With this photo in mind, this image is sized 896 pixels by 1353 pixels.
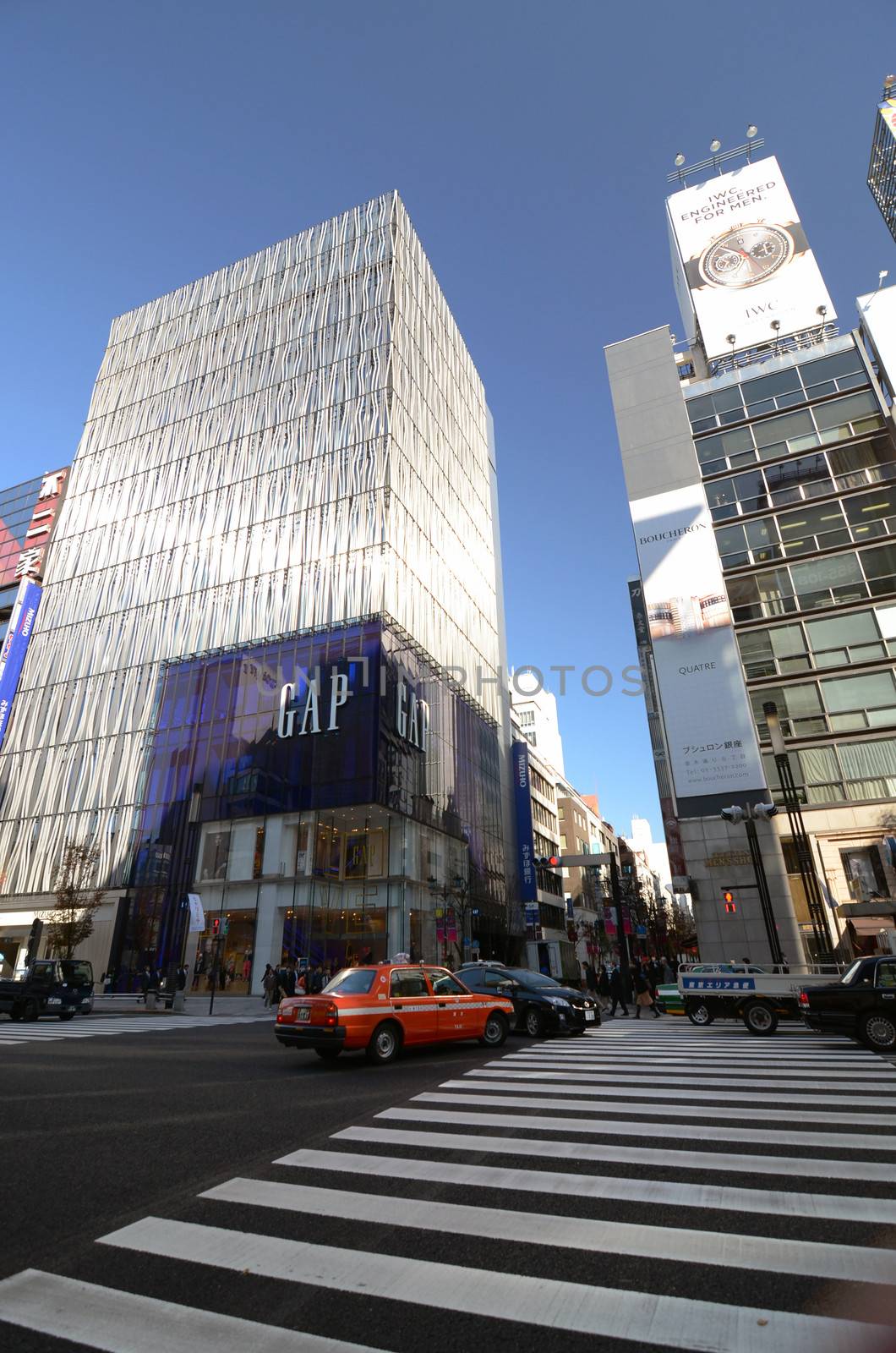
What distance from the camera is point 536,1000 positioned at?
14.9 metres

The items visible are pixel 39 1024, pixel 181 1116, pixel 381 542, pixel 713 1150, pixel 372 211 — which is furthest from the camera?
pixel 372 211

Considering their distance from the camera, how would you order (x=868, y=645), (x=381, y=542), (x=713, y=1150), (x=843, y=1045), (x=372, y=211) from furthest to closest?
(x=372, y=211) → (x=381, y=542) → (x=868, y=645) → (x=843, y=1045) → (x=713, y=1150)

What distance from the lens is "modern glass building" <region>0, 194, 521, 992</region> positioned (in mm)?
35562

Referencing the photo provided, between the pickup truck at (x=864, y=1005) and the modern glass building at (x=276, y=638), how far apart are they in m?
23.8

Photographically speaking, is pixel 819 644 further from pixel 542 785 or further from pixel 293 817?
pixel 542 785

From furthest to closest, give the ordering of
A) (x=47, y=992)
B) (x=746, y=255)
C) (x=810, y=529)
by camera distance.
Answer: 1. (x=746, y=255)
2. (x=810, y=529)
3. (x=47, y=992)

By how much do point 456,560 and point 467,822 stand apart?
2080 cm

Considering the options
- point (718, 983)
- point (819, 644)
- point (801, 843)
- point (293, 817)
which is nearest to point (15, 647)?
point (293, 817)

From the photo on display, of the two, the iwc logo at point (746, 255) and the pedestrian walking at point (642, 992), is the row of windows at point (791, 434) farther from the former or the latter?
the pedestrian walking at point (642, 992)

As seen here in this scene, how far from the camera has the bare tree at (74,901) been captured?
33188mm

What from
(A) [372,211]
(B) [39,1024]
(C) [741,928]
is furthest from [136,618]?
(C) [741,928]

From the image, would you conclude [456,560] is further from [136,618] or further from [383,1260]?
[383,1260]

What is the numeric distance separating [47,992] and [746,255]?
5600 cm

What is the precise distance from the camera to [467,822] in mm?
46531
